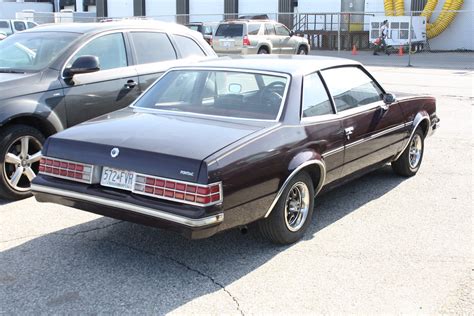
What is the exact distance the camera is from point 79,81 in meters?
6.36

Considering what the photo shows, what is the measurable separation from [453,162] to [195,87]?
4.08 meters

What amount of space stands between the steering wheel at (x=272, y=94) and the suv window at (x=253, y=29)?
18046 millimetres

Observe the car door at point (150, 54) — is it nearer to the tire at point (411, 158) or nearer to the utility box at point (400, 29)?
the tire at point (411, 158)

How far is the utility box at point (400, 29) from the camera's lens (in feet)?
97.3

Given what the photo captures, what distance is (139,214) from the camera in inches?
153

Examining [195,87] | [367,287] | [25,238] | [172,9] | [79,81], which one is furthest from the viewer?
[172,9]

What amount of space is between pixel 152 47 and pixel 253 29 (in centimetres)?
1589

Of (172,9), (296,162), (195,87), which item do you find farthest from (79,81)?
(172,9)

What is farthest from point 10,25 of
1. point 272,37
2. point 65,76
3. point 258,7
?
point 65,76

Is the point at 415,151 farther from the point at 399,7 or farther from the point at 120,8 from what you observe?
the point at 120,8

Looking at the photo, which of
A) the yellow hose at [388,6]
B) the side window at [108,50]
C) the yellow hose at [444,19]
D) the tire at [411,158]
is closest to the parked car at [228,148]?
the tire at [411,158]

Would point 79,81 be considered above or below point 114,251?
above

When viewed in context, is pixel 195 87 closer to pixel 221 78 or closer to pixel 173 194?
pixel 221 78

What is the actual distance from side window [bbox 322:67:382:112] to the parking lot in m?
1.03
